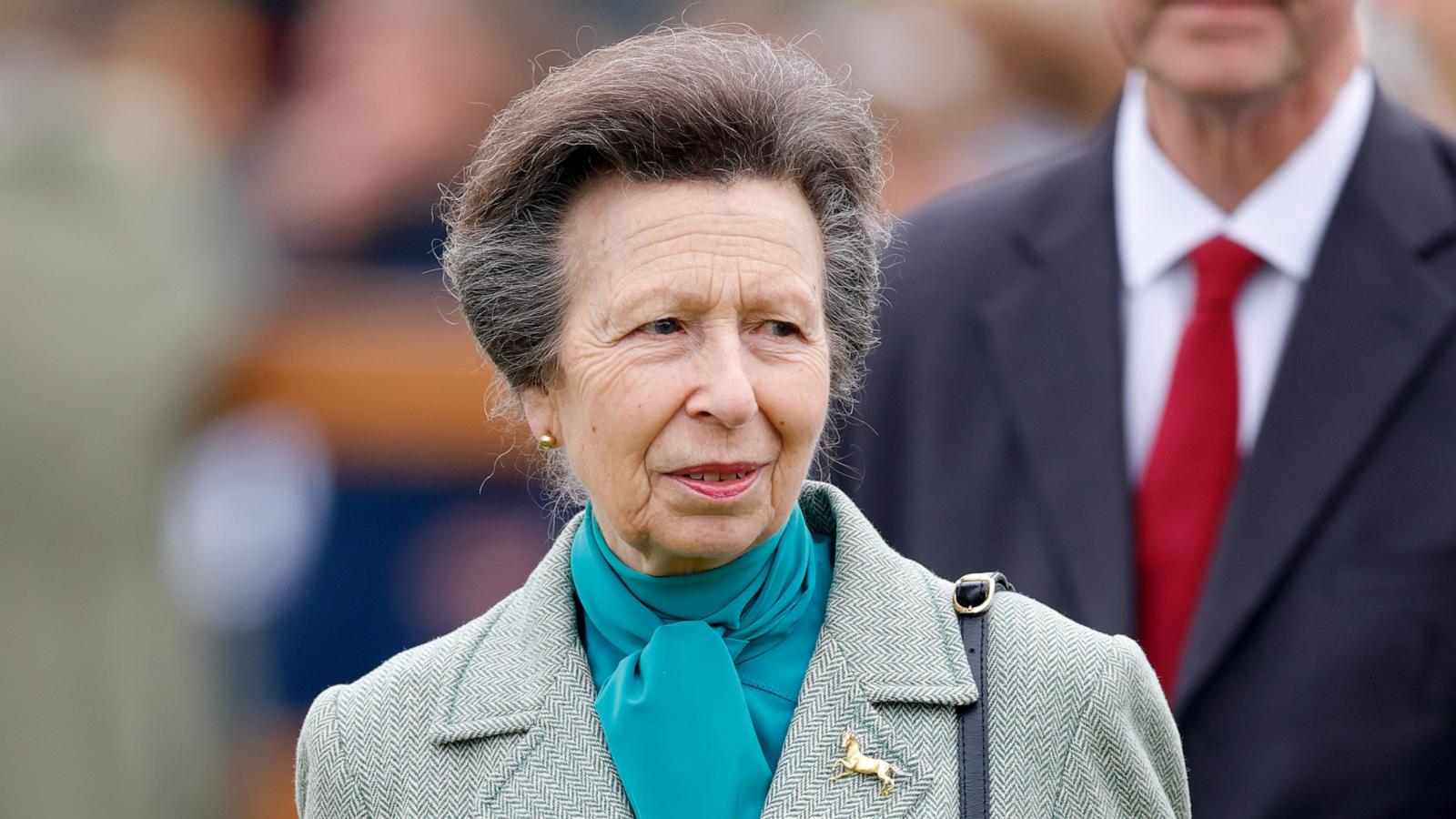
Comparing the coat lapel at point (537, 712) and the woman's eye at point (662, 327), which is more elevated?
the woman's eye at point (662, 327)

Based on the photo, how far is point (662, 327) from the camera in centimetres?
364

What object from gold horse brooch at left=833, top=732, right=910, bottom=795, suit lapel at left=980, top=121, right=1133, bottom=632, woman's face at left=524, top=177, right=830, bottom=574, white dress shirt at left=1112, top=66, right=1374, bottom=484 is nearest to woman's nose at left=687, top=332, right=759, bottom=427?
woman's face at left=524, top=177, right=830, bottom=574

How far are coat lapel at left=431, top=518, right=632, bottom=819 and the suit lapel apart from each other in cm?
121

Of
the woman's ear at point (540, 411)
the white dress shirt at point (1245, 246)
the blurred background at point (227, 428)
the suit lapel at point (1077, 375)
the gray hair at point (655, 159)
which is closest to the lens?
the gray hair at point (655, 159)

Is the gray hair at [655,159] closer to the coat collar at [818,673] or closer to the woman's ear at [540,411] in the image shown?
the woman's ear at [540,411]

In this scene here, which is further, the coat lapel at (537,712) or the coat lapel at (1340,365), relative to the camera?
the coat lapel at (1340,365)

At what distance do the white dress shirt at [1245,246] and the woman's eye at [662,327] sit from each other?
4.77 feet

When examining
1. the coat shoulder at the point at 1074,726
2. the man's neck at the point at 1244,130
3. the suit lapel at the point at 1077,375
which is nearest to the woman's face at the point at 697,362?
the coat shoulder at the point at 1074,726

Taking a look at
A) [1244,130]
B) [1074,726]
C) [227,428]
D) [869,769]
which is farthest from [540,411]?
[227,428]

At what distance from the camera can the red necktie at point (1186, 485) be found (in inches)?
186

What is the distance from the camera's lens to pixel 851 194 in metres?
3.89

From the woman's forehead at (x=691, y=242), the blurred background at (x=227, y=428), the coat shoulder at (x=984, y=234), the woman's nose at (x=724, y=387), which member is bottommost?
the blurred background at (x=227, y=428)

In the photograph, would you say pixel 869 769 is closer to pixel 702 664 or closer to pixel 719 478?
pixel 702 664

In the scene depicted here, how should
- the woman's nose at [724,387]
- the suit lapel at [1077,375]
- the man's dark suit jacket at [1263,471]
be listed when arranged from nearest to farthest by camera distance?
the woman's nose at [724,387]
the man's dark suit jacket at [1263,471]
the suit lapel at [1077,375]
